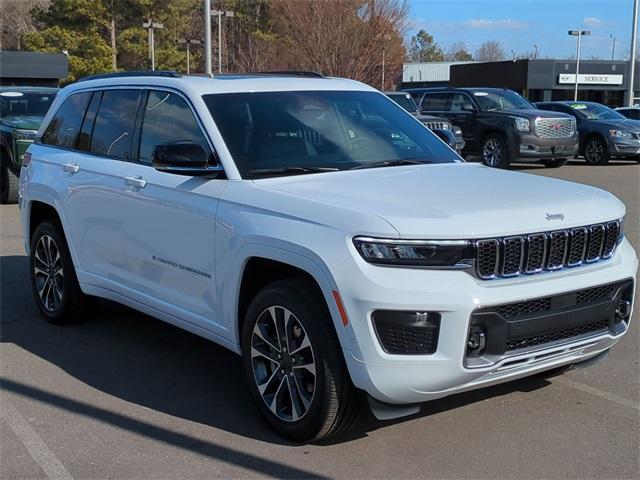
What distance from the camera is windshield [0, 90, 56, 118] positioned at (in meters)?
14.3

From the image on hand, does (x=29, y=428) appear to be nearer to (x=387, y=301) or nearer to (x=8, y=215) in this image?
(x=387, y=301)

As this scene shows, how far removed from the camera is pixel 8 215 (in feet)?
41.0

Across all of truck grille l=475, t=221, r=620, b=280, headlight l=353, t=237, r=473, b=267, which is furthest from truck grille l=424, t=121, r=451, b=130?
headlight l=353, t=237, r=473, b=267

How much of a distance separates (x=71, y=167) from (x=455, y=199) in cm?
325

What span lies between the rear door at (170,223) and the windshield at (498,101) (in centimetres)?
1536

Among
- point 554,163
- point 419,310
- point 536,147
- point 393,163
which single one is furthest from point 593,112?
point 419,310

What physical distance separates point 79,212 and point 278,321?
2.44m

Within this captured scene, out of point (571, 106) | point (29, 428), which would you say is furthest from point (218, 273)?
point (571, 106)

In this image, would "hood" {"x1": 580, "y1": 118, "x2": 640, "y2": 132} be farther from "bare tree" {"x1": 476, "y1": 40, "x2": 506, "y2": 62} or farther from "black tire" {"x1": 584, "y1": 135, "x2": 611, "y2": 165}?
"bare tree" {"x1": 476, "y1": 40, "x2": 506, "y2": 62}

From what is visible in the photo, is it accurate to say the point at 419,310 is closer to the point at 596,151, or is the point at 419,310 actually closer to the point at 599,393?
the point at 599,393

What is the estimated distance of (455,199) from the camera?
4094 millimetres

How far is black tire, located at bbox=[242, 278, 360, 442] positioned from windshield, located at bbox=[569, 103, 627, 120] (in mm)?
19310

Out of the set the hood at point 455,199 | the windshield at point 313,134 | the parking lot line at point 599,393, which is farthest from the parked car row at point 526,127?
the hood at point 455,199

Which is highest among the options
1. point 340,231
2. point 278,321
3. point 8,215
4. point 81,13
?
point 81,13
